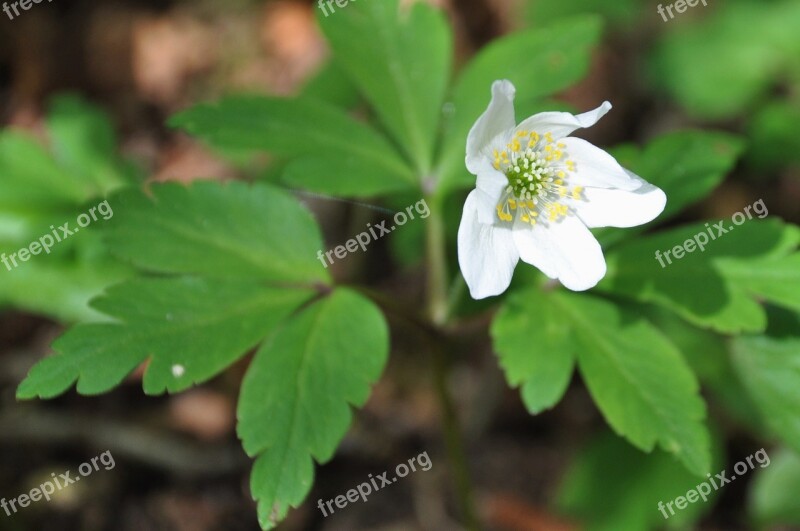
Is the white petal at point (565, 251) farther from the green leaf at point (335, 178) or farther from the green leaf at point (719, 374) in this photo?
the green leaf at point (719, 374)

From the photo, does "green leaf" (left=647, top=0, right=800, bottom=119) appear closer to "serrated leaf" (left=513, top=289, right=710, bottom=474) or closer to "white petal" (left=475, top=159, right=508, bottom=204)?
"serrated leaf" (left=513, top=289, right=710, bottom=474)

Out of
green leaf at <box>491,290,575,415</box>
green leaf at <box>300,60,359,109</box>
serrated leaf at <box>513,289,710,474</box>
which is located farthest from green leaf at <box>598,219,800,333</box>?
green leaf at <box>300,60,359,109</box>

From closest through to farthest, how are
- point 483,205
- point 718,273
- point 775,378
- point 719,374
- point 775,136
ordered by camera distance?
point 483,205, point 718,273, point 775,378, point 719,374, point 775,136

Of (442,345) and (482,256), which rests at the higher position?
(482,256)

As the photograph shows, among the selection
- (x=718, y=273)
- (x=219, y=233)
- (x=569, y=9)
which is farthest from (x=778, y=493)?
(x=569, y=9)

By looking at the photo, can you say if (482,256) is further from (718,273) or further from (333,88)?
(333,88)

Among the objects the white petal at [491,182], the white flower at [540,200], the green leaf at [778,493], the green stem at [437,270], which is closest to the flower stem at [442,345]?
the green stem at [437,270]

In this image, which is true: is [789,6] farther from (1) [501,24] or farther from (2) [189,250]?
(2) [189,250]
